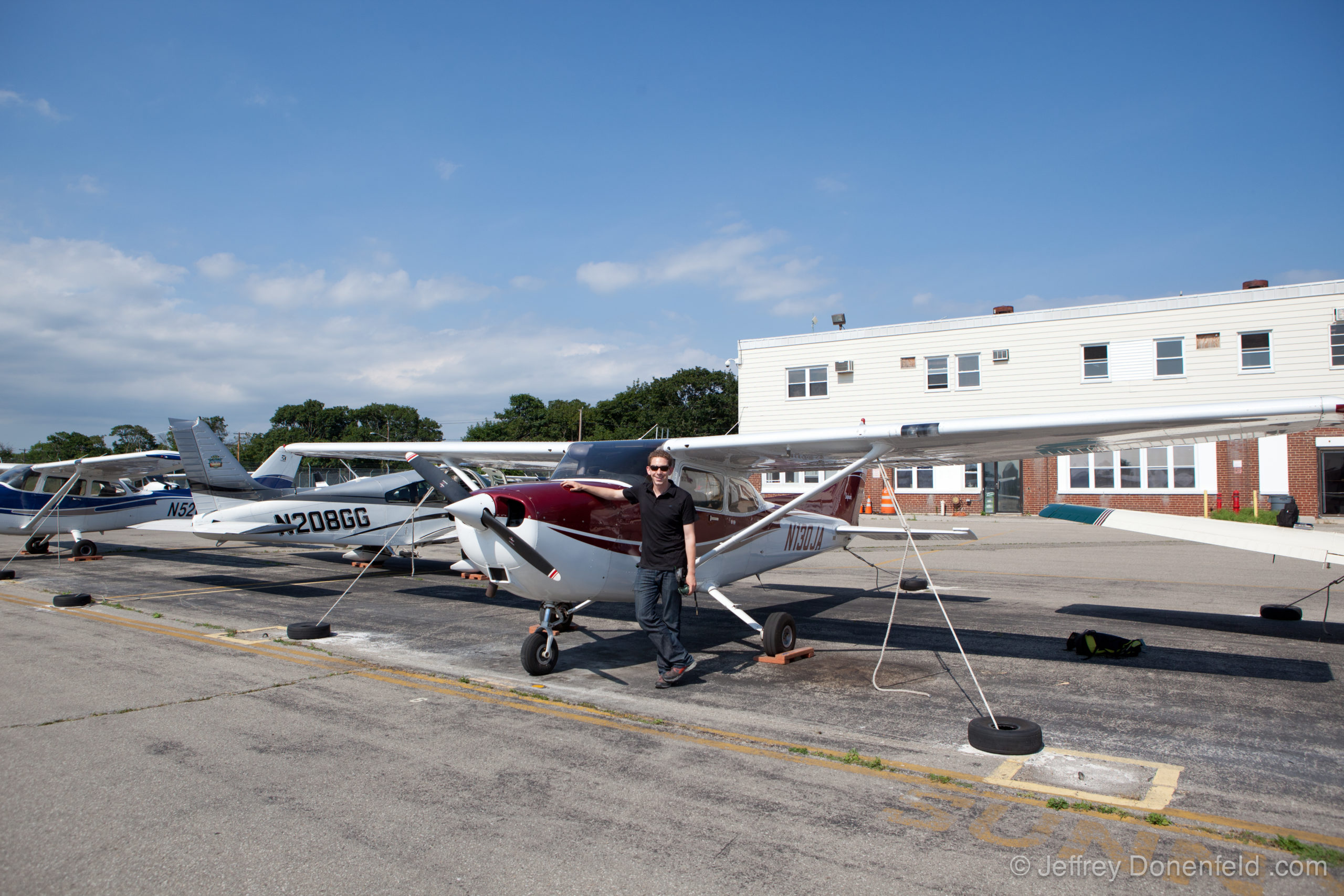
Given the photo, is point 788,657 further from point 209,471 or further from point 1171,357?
point 1171,357

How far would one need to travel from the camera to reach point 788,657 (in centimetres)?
724

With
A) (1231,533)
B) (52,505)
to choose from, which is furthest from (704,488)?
(52,505)

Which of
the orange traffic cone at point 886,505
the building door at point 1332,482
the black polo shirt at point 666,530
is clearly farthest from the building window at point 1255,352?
the black polo shirt at point 666,530

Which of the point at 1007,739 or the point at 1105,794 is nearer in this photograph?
the point at 1105,794

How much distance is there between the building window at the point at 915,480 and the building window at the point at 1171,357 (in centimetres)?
886

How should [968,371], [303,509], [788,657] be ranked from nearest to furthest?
[788,657], [303,509], [968,371]

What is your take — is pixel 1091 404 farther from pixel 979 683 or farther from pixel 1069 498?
pixel 979 683

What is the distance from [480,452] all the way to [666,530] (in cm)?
436

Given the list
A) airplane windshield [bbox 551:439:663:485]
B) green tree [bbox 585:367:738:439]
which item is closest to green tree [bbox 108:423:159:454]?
green tree [bbox 585:367:738:439]

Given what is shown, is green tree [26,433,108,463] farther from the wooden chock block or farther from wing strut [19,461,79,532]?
the wooden chock block

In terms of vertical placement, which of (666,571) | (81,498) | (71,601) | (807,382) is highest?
(807,382)

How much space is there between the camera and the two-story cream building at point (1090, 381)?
2464 cm

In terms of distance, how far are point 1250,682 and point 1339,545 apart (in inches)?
70.8

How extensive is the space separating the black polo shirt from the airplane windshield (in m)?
0.93
